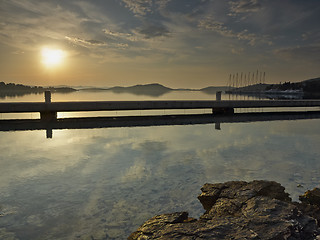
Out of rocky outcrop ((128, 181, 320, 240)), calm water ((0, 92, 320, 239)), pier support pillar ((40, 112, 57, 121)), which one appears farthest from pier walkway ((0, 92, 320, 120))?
rocky outcrop ((128, 181, 320, 240))

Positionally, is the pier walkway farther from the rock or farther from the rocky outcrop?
the rock

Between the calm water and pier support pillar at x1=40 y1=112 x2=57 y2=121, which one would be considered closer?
the calm water

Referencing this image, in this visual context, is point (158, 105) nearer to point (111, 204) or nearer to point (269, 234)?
point (111, 204)

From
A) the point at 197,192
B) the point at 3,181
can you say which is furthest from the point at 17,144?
the point at 197,192

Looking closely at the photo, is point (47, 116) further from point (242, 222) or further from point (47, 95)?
point (242, 222)

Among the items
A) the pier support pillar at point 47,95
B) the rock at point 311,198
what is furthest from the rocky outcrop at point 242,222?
the pier support pillar at point 47,95

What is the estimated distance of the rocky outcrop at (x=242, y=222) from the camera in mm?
3621

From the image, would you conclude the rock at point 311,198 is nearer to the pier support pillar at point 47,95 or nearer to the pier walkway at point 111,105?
the pier walkway at point 111,105

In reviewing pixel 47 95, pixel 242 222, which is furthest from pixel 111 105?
pixel 242 222

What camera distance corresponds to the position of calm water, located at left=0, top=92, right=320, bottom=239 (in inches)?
188

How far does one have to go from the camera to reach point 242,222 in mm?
3938

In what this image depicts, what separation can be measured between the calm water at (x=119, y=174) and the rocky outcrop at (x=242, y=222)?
2.04 feet

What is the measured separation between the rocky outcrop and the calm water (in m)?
0.62

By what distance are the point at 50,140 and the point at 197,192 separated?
9.68m
